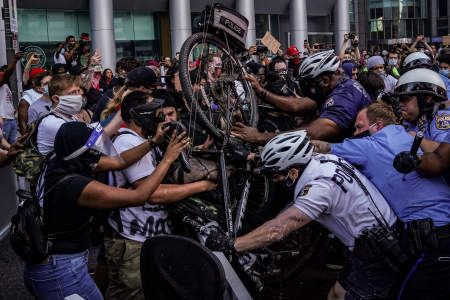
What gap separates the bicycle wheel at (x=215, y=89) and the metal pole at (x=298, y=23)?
24321 millimetres

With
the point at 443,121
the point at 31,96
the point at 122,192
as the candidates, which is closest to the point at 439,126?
the point at 443,121

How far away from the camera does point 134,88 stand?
528 centimetres

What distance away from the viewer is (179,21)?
25203 millimetres

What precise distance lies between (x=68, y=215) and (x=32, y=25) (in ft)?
75.0

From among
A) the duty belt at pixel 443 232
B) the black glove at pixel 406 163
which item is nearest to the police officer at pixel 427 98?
the black glove at pixel 406 163

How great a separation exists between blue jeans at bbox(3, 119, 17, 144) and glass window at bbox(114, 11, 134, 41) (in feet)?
56.3

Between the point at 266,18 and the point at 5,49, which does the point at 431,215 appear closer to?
the point at 5,49

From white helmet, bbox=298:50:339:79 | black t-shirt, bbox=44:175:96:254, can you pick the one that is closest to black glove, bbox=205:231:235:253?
black t-shirt, bbox=44:175:96:254

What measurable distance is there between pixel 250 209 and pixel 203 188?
3.51 ft

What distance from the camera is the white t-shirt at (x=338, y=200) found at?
3.48 m

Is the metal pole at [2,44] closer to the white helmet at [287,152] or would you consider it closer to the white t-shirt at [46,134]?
the white t-shirt at [46,134]

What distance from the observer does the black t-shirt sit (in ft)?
10.9

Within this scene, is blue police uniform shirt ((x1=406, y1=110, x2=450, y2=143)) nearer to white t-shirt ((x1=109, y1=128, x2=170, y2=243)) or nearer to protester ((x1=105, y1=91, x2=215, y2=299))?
protester ((x1=105, y1=91, x2=215, y2=299))

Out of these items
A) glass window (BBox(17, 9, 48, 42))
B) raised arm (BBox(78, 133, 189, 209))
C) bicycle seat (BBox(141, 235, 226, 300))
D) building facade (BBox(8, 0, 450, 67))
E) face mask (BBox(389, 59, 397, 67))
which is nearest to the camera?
bicycle seat (BBox(141, 235, 226, 300))
